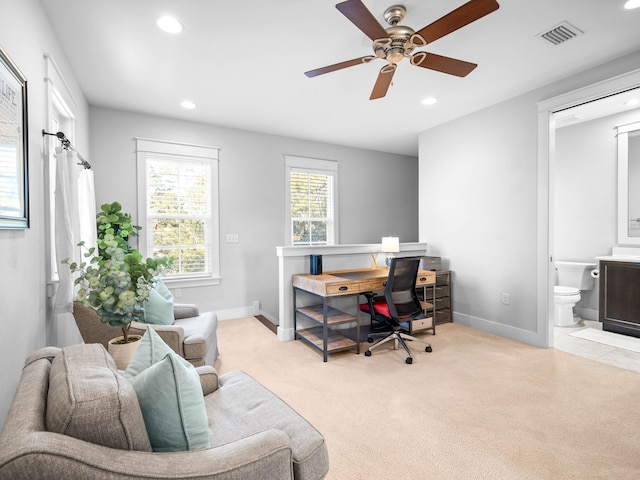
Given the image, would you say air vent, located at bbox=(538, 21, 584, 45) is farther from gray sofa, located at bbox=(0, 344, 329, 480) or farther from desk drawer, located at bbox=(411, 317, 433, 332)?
gray sofa, located at bbox=(0, 344, 329, 480)

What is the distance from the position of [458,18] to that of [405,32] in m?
0.35

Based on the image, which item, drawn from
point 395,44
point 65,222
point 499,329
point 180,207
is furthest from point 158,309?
point 499,329

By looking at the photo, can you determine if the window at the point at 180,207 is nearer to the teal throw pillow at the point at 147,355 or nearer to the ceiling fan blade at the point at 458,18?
the teal throw pillow at the point at 147,355

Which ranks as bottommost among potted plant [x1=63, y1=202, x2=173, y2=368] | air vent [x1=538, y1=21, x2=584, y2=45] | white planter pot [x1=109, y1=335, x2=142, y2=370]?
white planter pot [x1=109, y1=335, x2=142, y2=370]

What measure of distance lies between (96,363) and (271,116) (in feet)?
11.8

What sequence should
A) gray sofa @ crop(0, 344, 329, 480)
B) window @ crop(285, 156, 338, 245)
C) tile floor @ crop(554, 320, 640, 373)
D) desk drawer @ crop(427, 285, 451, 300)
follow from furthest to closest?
window @ crop(285, 156, 338, 245) < desk drawer @ crop(427, 285, 451, 300) < tile floor @ crop(554, 320, 640, 373) < gray sofa @ crop(0, 344, 329, 480)

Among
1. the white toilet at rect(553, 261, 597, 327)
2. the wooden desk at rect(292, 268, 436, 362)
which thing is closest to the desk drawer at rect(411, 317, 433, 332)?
the wooden desk at rect(292, 268, 436, 362)

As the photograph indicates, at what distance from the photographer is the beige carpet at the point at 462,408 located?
66.9 inches

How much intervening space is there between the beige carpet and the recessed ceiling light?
8.88 ft

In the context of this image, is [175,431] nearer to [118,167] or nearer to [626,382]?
[626,382]

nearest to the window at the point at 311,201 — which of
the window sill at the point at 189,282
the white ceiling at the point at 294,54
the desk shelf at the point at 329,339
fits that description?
the white ceiling at the point at 294,54

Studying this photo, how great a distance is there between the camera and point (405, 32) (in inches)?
79.1

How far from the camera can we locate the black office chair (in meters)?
3.05

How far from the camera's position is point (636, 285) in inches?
140
